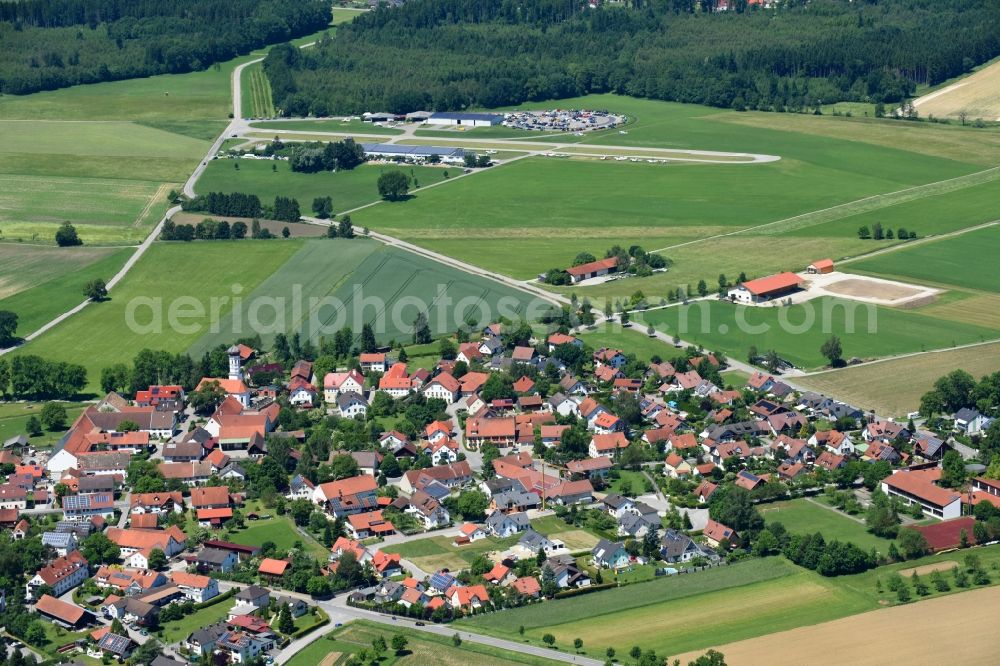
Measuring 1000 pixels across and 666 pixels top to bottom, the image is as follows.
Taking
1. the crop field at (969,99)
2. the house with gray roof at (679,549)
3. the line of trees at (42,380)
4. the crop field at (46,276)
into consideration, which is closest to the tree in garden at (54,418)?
the line of trees at (42,380)

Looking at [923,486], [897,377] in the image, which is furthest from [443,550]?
[897,377]

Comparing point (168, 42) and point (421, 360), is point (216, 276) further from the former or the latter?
point (168, 42)

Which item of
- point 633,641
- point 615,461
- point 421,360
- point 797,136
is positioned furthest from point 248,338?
point 797,136

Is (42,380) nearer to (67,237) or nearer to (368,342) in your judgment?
(368,342)

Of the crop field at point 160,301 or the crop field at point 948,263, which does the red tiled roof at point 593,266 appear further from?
the crop field at point 160,301

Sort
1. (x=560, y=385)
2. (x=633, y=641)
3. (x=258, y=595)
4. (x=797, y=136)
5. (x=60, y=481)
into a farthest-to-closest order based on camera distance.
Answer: (x=797, y=136), (x=560, y=385), (x=60, y=481), (x=258, y=595), (x=633, y=641)

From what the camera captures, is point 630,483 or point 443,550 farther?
point 630,483
